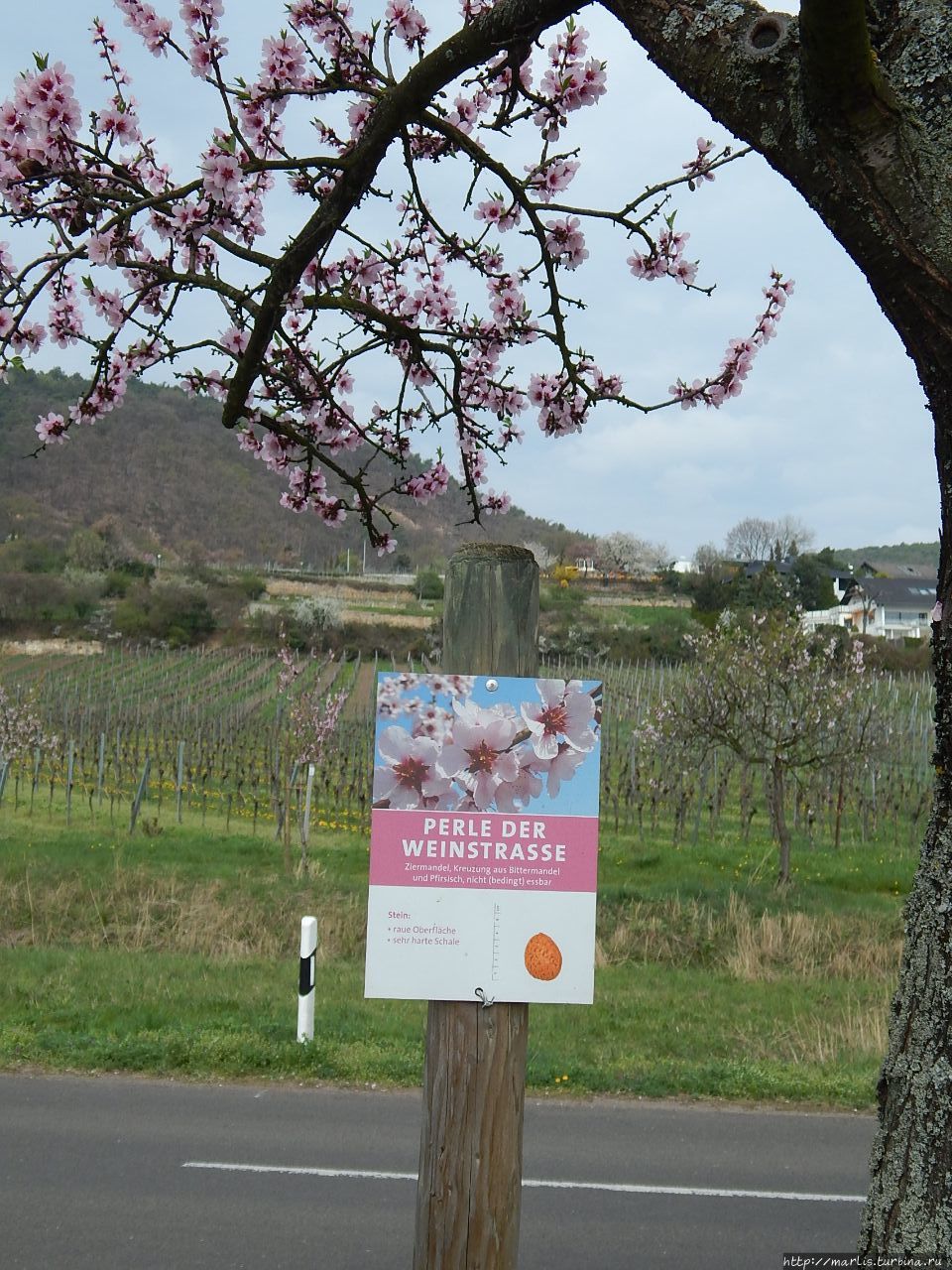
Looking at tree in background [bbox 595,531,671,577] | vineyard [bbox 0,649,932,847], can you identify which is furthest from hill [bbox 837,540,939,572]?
vineyard [bbox 0,649,932,847]

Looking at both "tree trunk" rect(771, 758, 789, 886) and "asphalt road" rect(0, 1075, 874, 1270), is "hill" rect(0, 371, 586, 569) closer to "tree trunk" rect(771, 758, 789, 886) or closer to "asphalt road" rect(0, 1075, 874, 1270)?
"tree trunk" rect(771, 758, 789, 886)

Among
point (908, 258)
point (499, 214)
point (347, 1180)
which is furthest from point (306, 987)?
point (908, 258)

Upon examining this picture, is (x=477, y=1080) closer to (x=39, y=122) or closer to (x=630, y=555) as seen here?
(x=39, y=122)

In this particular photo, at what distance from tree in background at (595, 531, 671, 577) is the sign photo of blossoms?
82.7 metres

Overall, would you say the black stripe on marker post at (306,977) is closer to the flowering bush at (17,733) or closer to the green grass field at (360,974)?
the green grass field at (360,974)

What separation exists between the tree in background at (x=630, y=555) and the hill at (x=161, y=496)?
2.86 meters

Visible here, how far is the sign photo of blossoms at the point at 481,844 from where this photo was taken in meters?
2.58

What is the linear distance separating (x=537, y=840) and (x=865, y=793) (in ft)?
71.1

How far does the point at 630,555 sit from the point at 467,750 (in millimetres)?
89742

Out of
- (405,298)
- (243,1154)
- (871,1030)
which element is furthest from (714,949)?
(405,298)

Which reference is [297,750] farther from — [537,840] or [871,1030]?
[537,840]

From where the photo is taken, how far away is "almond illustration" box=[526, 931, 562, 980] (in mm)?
2584

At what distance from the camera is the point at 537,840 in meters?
2.60

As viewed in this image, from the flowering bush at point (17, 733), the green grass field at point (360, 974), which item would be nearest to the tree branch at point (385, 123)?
the green grass field at point (360, 974)
